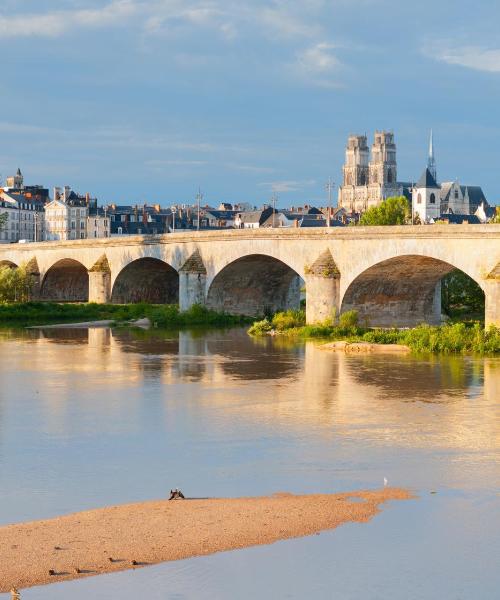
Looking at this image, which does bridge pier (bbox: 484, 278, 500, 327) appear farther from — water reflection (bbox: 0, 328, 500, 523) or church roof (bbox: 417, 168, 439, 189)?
church roof (bbox: 417, 168, 439, 189)

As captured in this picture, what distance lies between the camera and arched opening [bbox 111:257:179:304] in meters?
63.0

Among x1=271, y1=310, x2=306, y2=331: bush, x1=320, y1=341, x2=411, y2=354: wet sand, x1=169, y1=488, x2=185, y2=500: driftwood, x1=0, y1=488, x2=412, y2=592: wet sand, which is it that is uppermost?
x1=271, y1=310, x2=306, y2=331: bush

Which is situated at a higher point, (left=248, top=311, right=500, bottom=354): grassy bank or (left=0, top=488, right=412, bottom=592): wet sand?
(left=248, top=311, right=500, bottom=354): grassy bank

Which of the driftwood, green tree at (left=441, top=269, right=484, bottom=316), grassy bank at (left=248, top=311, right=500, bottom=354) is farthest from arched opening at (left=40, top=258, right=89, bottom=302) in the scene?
the driftwood

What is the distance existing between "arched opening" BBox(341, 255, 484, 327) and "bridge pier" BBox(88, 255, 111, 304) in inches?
908

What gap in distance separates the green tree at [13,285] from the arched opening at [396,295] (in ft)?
87.8

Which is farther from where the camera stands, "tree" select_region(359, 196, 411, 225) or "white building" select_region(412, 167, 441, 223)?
"white building" select_region(412, 167, 441, 223)

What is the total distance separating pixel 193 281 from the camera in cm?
5338

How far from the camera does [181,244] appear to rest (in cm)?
5581

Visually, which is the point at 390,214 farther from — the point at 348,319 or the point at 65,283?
the point at 348,319

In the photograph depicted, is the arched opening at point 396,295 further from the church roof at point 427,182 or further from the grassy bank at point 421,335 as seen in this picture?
the church roof at point 427,182

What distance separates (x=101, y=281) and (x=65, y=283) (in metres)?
13.0

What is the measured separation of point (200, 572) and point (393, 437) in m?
8.74

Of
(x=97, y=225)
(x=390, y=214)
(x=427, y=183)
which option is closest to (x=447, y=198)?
(x=427, y=183)
